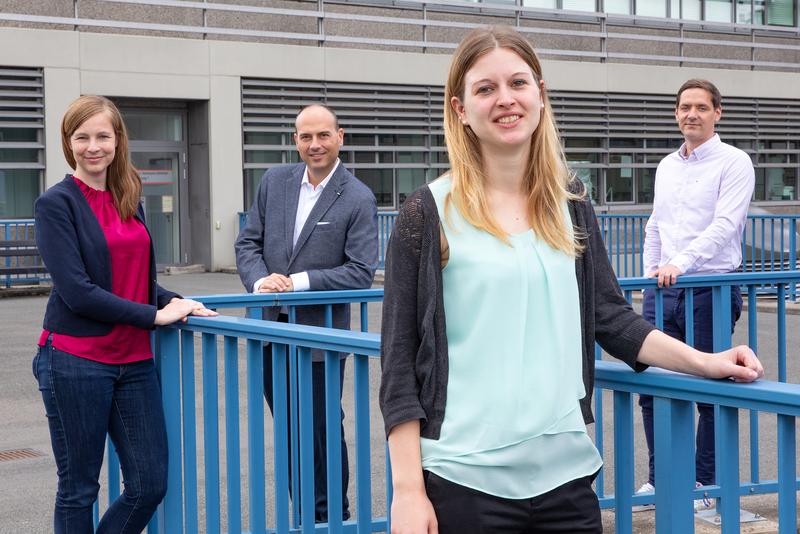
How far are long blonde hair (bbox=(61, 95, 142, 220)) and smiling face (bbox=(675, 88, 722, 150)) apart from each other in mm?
2866

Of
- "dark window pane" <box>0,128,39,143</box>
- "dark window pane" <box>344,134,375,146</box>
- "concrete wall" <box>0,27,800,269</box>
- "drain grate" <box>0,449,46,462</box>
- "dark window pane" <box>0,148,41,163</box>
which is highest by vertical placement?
"concrete wall" <box>0,27,800,269</box>


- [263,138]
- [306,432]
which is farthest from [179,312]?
[263,138]

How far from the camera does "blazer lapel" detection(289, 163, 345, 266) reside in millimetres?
5473

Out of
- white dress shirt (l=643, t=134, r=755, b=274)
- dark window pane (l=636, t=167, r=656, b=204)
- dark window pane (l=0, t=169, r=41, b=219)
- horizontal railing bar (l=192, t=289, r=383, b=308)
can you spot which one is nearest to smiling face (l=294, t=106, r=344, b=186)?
horizontal railing bar (l=192, t=289, r=383, b=308)

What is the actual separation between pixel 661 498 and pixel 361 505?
1.10 meters

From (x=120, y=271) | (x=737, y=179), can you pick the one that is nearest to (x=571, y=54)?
(x=737, y=179)

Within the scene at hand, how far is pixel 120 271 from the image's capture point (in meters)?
4.39

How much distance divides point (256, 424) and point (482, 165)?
1.49m

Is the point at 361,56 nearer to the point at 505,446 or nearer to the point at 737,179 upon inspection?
the point at 737,179

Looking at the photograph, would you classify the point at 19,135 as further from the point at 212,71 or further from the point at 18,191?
the point at 212,71

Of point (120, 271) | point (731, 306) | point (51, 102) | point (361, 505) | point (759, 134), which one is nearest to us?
point (361, 505)

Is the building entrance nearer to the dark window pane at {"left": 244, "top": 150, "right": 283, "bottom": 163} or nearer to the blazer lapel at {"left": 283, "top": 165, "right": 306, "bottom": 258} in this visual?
the dark window pane at {"left": 244, "top": 150, "right": 283, "bottom": 163}

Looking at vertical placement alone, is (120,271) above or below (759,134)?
below

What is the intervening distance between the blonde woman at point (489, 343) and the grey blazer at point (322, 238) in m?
2.76
